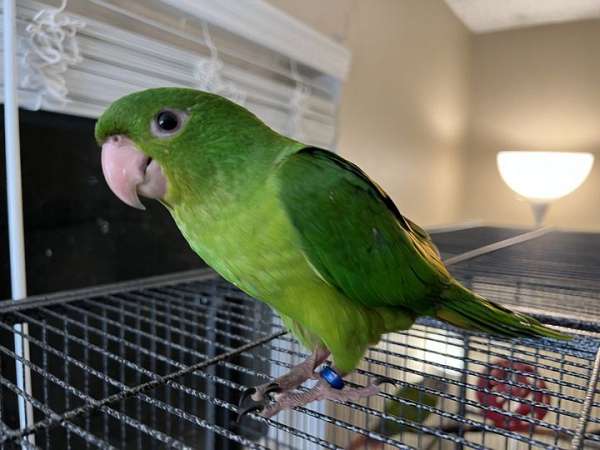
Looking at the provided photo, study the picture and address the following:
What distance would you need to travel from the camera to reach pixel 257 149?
0.47 metres

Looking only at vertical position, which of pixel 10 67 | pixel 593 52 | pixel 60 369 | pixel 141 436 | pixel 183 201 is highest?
pixel 593 52

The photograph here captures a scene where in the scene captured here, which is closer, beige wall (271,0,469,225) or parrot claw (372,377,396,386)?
parrot claw (372,377,396,386)

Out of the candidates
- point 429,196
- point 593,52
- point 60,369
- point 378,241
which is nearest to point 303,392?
point 378,241

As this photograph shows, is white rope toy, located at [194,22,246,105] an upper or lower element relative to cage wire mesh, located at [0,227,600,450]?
upper

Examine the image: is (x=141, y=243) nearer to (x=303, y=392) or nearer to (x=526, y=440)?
(x=303, y=392)

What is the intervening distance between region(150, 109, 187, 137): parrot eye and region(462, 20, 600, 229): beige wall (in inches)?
104

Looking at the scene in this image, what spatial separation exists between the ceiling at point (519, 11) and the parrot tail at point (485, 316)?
7.21ft

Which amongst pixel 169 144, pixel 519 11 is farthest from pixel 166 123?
pixel 519 11

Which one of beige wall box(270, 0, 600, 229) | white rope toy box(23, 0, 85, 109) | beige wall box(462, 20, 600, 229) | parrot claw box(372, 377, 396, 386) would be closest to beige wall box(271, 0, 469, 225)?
beige wall box(270, 0, 600, 229)

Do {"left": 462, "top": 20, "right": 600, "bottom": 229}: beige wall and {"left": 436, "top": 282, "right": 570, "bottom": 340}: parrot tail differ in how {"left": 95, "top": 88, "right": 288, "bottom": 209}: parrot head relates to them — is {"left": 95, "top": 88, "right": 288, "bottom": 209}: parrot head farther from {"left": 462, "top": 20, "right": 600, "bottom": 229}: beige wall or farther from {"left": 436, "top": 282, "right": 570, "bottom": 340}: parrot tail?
{"left": 462, "top": 20, "right": 600, "bottom": 229}: beige wall

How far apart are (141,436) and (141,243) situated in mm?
359

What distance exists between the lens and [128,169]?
443 millimetres

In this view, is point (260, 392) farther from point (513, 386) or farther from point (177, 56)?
point (177, 56)

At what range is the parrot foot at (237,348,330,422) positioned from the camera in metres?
0.50
